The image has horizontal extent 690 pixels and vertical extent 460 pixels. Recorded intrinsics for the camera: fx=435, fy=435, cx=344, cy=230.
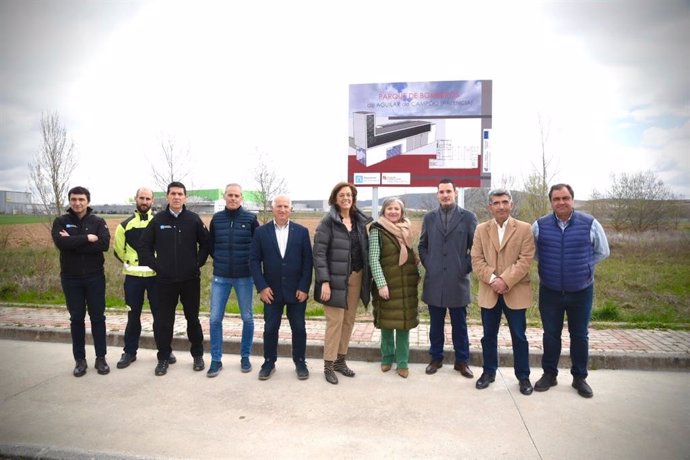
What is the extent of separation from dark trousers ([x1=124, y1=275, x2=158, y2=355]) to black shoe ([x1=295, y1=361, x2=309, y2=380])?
1.84m

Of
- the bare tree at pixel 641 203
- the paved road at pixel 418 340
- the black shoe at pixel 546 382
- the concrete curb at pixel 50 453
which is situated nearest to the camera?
the concrete curb at pixel 50 453

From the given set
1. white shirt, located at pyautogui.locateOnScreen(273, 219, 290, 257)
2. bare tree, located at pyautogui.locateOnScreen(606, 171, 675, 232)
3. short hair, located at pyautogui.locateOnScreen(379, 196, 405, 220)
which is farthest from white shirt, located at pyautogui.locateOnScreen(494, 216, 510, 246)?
→ bare tree, located at pyautogui.locateOnScreen(606, 171, 675, 232)

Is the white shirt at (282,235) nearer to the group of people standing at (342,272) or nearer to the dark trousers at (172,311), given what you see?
the group of people standing at (342,272)

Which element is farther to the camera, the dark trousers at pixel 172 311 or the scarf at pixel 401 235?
the dark trousers at pixel 172 311

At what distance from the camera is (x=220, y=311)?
16.9ft

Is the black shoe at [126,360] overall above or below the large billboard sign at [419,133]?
below

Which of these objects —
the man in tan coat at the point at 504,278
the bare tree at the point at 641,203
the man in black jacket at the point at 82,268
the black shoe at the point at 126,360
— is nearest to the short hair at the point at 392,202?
the man in tan coat at the point at 504,278

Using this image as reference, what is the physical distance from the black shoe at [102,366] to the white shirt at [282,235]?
8.07 feet

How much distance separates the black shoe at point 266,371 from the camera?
191 inches

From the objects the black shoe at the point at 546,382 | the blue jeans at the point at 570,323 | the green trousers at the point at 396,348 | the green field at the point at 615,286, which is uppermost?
the blue jeans at the point at 570,323

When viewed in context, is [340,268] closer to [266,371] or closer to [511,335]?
[266,371]

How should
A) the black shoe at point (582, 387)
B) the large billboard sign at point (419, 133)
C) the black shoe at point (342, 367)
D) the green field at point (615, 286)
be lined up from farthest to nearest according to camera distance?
the large billboard sign at point (419, 133) < the green field at point (615, 286) < the black shoe at point (342, 367) < the black shoe at point (582, 387)

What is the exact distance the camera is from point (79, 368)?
16.4 feet

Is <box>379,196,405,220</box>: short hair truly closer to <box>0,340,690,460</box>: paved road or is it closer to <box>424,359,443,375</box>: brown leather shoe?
<box>424,359,443,375</box>: brown leather shoe
